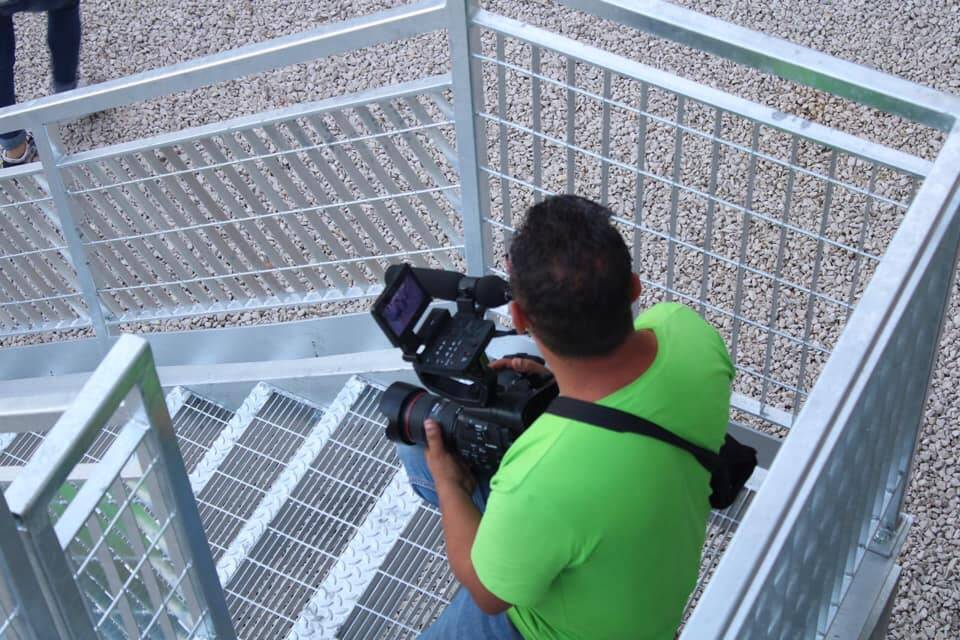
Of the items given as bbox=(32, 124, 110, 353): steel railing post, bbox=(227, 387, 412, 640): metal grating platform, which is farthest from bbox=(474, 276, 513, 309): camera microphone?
bbox=(32, 124, 110, 353): steel railing post

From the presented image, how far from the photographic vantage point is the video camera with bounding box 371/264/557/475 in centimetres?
231

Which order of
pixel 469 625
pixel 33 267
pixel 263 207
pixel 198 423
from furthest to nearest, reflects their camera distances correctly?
pixel 33 267, pixel 198 423, pixel 263 207, pixel 469 625

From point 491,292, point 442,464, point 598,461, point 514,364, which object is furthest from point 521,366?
point 598,461

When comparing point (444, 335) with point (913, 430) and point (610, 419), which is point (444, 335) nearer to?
point (610, 419)

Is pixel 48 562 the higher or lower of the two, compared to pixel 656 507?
higher

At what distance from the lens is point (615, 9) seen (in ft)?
8.65

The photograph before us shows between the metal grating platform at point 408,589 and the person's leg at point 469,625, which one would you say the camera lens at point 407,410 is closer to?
→ the person's leg at point 469,625

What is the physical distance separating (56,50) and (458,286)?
156 inches

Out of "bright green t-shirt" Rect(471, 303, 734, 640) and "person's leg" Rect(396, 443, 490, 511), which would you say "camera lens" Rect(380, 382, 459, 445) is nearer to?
"person's leg" Rect(396, 443, 490, 511)

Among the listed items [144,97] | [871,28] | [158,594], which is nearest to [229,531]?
[144,97]

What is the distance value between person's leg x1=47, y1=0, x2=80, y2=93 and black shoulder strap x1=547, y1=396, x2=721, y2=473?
14.2 feet

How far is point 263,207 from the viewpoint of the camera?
390 cm

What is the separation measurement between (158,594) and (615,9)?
156cm

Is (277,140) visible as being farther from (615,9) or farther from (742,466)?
(742,466)
